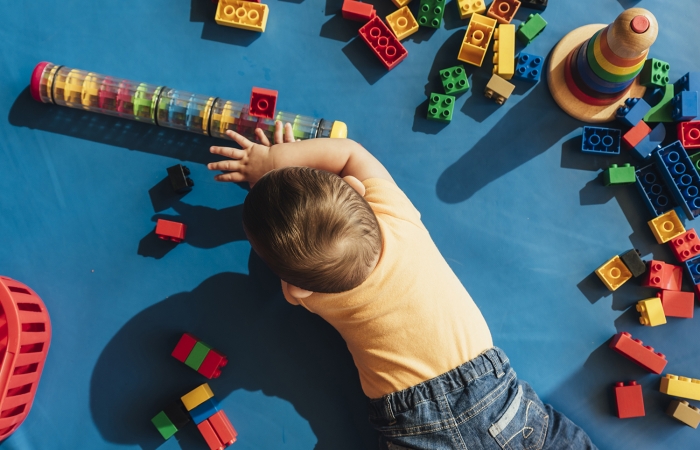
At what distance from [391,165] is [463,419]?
433mm

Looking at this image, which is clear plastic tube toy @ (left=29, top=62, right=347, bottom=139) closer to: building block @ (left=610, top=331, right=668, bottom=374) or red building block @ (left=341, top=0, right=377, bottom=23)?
red building block @ (left=341, top=0, right=377, bottom=23)

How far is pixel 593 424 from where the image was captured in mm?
844

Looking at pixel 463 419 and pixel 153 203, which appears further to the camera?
pixel 153 203

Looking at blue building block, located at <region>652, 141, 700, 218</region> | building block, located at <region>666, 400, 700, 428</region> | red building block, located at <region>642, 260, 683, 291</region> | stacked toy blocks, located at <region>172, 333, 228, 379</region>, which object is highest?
blue building block, located at <region>652, 141, 700, 218</region>

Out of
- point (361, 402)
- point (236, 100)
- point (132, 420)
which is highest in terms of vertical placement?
point (236, 100)

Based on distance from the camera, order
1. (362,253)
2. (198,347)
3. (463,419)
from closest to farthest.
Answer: (362,253) < (463,419) < (198,347)

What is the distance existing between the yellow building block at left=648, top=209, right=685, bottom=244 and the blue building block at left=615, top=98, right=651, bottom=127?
0.17m

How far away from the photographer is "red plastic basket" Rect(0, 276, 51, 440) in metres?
0.73

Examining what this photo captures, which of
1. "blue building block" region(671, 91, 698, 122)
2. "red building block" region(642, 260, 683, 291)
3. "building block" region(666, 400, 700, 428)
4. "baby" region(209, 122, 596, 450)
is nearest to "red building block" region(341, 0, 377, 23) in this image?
"baby" region(209, 122, 596, 450)

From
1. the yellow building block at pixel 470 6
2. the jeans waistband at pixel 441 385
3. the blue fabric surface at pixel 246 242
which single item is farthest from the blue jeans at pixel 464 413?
the yellow building block at pixel 470 6

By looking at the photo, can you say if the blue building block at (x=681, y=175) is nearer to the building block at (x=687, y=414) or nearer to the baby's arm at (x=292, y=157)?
the building block at (x=687, y=414)

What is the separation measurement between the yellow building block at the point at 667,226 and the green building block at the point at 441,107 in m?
0.41

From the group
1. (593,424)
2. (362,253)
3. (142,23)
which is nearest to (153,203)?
(142,23)

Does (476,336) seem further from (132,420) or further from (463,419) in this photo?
(132,420)
